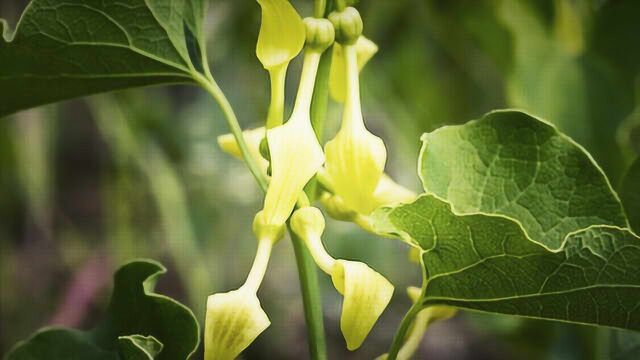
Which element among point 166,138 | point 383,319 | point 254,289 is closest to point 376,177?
point 254,289

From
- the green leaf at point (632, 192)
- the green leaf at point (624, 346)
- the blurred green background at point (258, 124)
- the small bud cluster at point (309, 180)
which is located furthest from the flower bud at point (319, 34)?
the blurred green background at point (258, 124)

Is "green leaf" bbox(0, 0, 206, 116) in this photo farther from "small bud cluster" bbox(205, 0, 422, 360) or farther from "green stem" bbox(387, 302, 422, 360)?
"green stem" bbox(387, 302, 422, 360)

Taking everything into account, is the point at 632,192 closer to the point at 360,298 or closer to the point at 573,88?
the point at 360,298

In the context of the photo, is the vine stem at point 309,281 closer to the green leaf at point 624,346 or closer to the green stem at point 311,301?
the green stem at point 311,301

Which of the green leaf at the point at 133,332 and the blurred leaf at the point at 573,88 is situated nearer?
the green leaf at the point at 133,332

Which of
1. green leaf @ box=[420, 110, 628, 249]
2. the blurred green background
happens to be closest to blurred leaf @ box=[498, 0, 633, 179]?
the blurred green background

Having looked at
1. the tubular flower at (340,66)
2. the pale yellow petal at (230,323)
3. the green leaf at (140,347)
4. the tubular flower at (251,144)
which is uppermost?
the tubular flower at (340,66)
